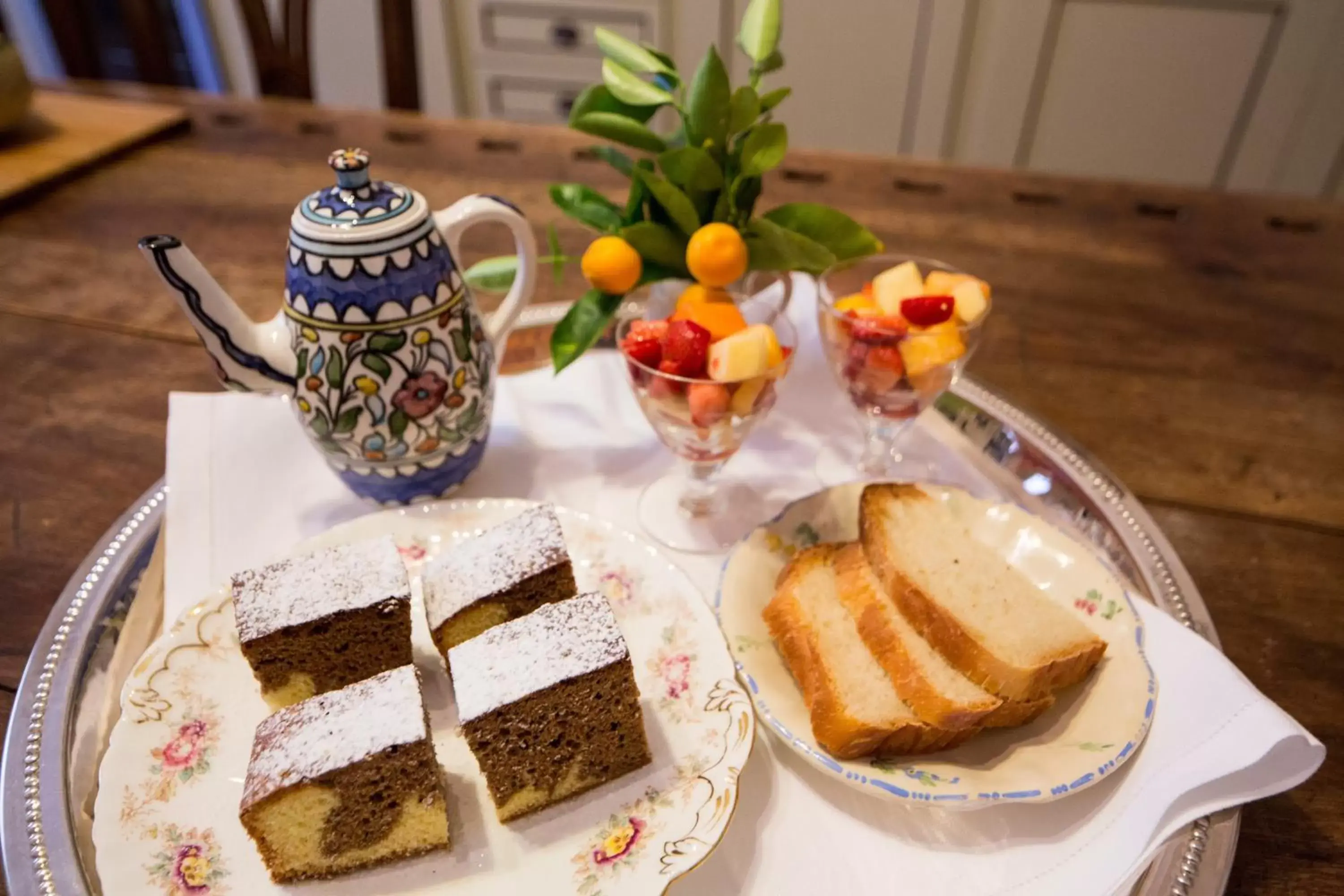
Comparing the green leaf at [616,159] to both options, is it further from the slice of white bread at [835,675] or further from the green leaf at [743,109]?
the slice of white bread at [835,675]

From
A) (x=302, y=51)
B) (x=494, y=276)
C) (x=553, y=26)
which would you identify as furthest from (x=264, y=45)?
(x=494, y=276)

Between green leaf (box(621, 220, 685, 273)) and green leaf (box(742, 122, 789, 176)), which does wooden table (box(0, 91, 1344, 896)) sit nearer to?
green leaf (box(621, 220, 685, 273))

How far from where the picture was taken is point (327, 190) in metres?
0.81

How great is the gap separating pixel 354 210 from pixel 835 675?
577 millimetres

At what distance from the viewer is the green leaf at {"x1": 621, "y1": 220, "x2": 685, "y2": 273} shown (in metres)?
0.99

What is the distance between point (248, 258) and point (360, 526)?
0.73 meters

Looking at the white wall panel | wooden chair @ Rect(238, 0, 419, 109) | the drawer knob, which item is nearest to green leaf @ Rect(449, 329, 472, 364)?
wooden chair @ Rect(238, 0, 419, 109)

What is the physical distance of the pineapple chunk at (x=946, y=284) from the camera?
3.10 ft

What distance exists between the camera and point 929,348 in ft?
2.95

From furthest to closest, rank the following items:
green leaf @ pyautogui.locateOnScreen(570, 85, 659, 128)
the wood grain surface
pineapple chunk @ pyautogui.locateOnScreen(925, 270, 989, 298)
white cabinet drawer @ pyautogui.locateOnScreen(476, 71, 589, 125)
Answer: white cabinet drawer @ pyautogui.locateOnScreen(476, 71, 589, 125) < the wood grain surface < green leaf @ pyautogui.locateOnScreen(570, 85, 659, 128) < pineapple chunk @ pyautogui.locateOnScreen(925, 270, 989, 298)

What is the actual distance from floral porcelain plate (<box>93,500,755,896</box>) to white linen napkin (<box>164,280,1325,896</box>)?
0.05 m

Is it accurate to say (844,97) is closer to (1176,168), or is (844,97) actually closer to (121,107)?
(1176,168)

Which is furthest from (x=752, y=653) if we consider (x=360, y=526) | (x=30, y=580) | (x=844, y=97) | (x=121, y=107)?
(x=844, y=97)

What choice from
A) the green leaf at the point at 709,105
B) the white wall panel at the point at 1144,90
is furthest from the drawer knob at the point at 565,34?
the green leaf at the point at 709,105
